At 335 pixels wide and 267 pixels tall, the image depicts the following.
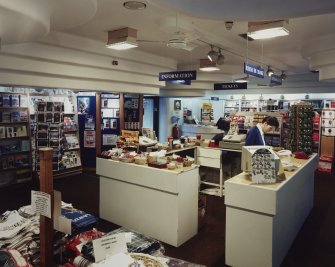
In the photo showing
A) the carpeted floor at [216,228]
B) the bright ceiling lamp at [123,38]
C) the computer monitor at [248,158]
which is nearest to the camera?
the computer monitor at [248,158]

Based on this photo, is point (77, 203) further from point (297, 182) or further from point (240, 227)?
point (297, 182)

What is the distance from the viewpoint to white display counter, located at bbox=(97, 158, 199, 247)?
4.24m

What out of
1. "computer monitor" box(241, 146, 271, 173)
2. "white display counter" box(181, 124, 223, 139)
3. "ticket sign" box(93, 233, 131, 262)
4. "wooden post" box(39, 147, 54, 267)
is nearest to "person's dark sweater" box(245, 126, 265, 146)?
"computer monitor" box(241, 146, 271, 173)

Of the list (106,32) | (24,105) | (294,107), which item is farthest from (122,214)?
(294,107)

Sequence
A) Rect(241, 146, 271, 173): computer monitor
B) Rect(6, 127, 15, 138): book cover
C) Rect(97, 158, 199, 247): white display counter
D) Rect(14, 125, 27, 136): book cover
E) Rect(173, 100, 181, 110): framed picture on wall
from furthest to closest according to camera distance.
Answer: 1. Rect(173, 100, 181, 110): framed picture on wall
2. Rect(14, 125, 27, 136): book cover
3. Rect(6, 127, 15, 138): book cover
4. Rect(97, 158, 199, 247): white display counter
5. Rect(241, 146, 271, 173): computer monitor

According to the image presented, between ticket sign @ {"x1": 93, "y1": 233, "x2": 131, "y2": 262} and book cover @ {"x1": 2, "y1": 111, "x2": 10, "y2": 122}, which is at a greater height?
book cover @ {"x1": 2, "y1": 111, "x2": 10, "y2": 122}

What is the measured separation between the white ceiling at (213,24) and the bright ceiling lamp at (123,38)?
0.12 m

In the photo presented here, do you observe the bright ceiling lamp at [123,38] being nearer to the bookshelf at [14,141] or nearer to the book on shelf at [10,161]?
the bookshelf at [14,141]

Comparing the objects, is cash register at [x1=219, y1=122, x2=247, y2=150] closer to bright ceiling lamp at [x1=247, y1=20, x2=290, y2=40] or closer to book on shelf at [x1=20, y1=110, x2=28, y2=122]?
bright ceiling lamp at [x1=247, y1=20, x2=290, y2=40]

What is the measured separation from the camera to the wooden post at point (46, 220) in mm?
1869

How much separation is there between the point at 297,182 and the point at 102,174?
10.4ft

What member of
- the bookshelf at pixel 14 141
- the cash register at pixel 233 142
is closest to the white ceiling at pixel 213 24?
the cash register at pixel 233 142

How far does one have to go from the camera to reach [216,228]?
4926 millimetres

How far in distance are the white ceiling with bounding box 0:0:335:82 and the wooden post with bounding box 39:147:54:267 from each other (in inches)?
47.3
